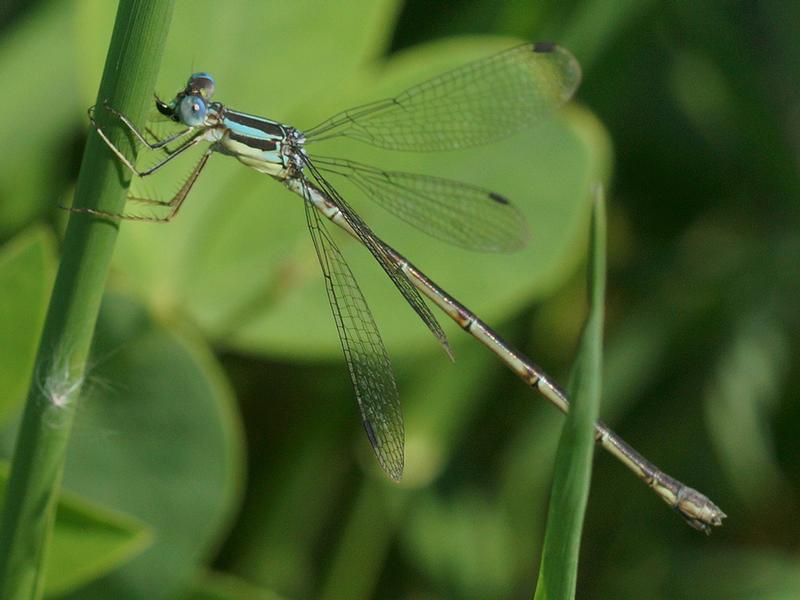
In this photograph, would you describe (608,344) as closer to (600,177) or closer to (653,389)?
(653,389)

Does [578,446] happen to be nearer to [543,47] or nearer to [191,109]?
[191,109]

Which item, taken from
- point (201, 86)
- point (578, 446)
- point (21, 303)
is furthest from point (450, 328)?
point (578, 446)

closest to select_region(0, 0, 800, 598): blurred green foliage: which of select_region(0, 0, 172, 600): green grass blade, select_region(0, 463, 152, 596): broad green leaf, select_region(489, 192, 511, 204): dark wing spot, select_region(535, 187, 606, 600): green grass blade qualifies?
select_region(489, 192, 511, 204): dark wing spot

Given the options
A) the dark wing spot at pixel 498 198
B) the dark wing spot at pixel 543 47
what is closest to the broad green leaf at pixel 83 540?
the dark wing spot at pixel 498 198

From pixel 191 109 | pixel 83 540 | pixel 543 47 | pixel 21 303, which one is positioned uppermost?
pixel 543 47

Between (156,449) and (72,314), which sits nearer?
(72,314)
